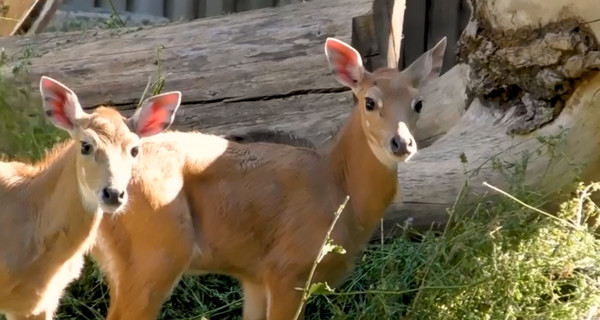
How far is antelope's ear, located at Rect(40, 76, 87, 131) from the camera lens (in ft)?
17.7

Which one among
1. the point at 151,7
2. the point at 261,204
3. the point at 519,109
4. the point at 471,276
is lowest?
the point at 151,7

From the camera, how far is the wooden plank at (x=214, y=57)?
24.4 ft

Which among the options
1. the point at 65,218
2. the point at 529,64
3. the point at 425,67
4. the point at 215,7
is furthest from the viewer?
the point at 215,7

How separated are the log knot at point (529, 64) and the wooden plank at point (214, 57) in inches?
34.6

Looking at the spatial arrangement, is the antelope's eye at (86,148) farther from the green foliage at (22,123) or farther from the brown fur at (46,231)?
the green foliage at (22,123)

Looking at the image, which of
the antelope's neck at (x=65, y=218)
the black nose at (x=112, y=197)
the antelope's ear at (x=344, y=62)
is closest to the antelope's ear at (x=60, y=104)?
the antelope's neck at (x=65, y=218)

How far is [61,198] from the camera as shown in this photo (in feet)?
18.3

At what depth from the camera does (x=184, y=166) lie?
5.93 meters

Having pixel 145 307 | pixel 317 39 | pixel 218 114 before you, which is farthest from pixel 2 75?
pixel 145 307

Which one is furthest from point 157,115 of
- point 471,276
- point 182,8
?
point 182,8

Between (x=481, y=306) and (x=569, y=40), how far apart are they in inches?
65.2

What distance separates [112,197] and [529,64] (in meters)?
2.82

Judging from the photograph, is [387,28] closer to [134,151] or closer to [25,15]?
[134,151]

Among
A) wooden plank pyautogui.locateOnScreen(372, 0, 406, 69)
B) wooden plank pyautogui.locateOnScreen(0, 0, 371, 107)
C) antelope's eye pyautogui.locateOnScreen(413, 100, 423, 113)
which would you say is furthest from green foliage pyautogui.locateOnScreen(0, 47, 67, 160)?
antelope's eye pyautogui.locateOnScreen(413, 100, 423, 113)
